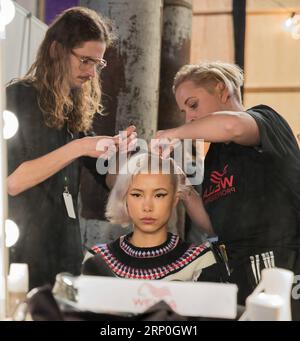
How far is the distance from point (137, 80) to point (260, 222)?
14.0 inches

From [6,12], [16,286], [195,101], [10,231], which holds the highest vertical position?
[6,12]

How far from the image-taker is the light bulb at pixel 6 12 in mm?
985

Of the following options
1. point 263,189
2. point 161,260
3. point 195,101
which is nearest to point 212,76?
point 195,101

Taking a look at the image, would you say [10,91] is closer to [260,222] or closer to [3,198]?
[3,198]

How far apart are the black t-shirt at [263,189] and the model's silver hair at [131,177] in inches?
3.3

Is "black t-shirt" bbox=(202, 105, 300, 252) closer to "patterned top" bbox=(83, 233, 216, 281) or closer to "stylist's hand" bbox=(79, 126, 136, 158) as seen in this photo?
"patterned top" bbox=(83, 233, 216, 281)

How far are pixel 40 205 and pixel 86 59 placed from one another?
0.97ft

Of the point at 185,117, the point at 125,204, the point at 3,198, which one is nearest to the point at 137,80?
the point at 185,117

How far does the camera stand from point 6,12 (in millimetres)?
987

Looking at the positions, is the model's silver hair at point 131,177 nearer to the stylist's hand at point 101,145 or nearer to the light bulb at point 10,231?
the stylist's hand at point 101,145

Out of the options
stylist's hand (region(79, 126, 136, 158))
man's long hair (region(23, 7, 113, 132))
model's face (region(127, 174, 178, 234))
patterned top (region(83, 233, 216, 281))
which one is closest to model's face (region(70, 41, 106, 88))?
man's long hair (region(23, 7, 113, 132))

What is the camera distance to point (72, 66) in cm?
99

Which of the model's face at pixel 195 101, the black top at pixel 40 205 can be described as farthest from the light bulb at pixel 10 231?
the model's face at pixel 195 101

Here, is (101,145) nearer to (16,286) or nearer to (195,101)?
(195,101)
